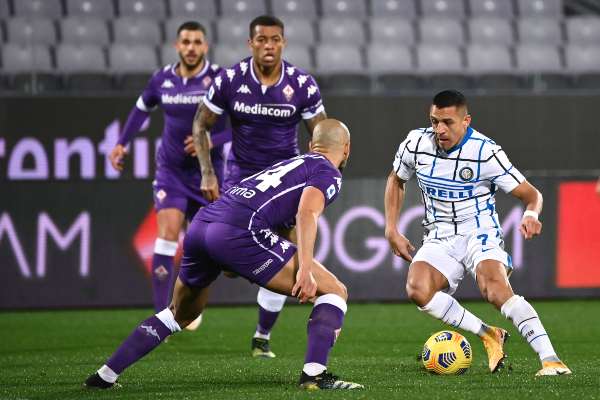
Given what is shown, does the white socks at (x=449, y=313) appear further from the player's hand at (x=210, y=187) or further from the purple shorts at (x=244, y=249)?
the player's hand at (x=210, y=187)

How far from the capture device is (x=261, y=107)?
25.9 feet

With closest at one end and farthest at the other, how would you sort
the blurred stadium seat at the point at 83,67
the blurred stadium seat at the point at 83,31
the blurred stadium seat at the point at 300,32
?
the blurred stadium seat at the point at 83,67 < the blurred stadium seat at the point at 83,31 < the blurred stadium seat at the point at 300,32

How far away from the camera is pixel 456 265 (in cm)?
716

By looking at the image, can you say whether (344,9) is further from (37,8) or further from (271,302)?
(271,302)

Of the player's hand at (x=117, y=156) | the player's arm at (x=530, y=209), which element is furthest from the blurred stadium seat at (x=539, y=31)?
the player's arm at (x=530, y=209)

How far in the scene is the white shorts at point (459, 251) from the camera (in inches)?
279

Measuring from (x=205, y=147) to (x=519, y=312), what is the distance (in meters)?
2.66

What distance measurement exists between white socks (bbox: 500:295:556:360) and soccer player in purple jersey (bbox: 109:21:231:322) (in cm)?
323

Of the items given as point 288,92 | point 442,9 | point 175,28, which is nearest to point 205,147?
point 288,92

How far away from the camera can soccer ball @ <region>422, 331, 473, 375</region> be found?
21.9 feet

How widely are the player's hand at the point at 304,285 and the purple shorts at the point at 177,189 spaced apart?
12.0 ft

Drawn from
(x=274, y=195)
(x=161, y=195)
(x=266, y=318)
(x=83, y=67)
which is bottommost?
(x=266, y=318)

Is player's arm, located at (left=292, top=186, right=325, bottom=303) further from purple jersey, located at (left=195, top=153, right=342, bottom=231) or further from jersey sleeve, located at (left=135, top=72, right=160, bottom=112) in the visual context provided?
jersey sleeve, located at (left=135, top=72, right=160, bottom=112)

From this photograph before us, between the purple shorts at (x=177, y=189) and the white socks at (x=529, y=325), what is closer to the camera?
the white socks at (x=529, y=325)
